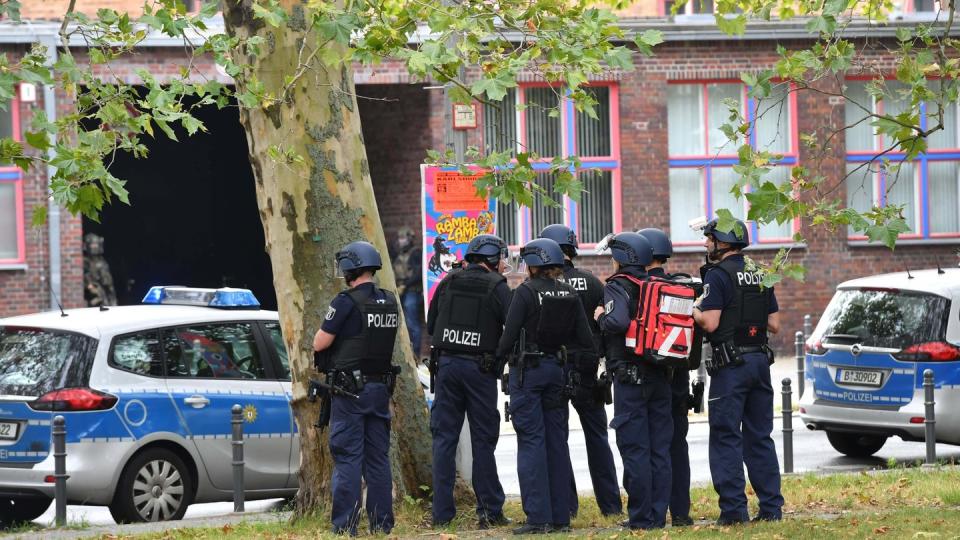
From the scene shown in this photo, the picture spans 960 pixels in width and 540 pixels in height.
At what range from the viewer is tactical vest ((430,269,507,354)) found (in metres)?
10.1

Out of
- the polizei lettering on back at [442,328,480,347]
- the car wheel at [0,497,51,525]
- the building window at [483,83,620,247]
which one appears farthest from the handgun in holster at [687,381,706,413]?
the building window at [483,83,620,247]

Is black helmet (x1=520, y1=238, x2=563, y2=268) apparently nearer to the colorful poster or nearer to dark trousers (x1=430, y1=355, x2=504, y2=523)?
dark trousers (x1=430, y1=355, x2=504, y2=523)

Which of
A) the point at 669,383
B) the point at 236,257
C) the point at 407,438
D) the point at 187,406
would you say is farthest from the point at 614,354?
the point at 236,257

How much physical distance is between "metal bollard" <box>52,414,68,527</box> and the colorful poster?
13.8 ft

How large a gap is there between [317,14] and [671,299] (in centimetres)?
276

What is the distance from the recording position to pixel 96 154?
9.13 metres

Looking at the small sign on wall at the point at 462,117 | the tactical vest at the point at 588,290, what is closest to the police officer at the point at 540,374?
the tactical vest at the point at 588,290

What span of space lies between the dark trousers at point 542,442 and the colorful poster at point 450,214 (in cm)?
388

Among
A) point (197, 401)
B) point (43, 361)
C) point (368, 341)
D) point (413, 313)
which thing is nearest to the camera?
point (368, 341)

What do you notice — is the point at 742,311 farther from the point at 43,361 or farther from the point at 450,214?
the point at 43,361

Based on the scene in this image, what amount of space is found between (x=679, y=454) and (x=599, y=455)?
0.61m

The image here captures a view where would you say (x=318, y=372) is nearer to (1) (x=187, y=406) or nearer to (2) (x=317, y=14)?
(1) (x=187, y=406)

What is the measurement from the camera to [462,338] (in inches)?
400

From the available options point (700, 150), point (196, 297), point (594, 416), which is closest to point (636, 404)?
point (594, 416)
